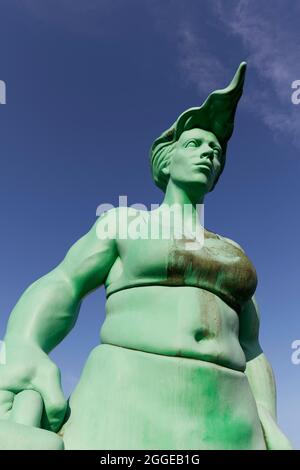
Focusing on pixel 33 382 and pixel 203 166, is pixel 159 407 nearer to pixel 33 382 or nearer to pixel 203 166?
pixel 33 382

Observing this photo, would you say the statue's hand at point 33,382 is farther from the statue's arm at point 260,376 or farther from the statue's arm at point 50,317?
the statue's arm at point 260,376

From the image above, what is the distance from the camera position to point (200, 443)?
2.98 m

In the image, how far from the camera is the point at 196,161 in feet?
13.6

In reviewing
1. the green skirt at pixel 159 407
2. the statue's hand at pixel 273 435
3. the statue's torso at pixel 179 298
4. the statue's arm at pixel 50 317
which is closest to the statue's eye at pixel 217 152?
the statue's torso at pixel 179 298

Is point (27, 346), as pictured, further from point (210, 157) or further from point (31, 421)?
point (210, 157)

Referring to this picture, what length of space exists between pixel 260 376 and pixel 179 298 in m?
0.93

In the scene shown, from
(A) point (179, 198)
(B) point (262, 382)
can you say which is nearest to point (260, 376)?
(B) point (262, 382)

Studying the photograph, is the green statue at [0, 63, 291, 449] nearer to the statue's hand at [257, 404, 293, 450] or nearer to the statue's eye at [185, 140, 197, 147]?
the statue's hand at [257, 404, 293, 450]

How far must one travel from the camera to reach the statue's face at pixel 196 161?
163 inches

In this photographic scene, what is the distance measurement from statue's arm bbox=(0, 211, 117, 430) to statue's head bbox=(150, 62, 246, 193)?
75cm

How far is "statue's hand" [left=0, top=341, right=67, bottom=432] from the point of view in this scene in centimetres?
298

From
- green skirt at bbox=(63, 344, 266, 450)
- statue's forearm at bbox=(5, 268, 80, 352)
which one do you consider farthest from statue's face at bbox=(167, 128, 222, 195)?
green skirt at bbox=(63, 344, 266, 450)

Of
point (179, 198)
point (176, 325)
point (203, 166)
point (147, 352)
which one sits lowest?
point (147, 352)
